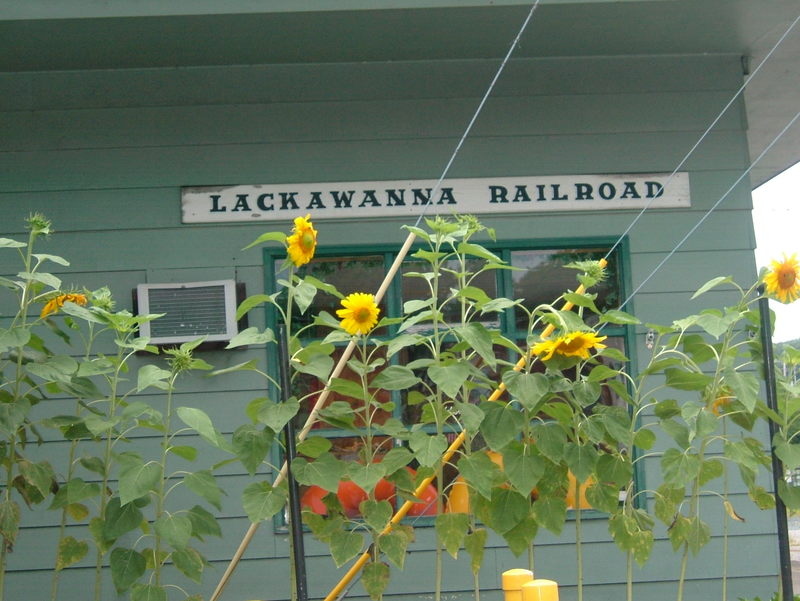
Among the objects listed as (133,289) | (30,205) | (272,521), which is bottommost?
(272,521)

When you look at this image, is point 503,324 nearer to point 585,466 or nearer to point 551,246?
point 551,246

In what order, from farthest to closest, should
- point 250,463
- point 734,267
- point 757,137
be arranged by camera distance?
point 757,137 → point 734,267 → point 250,463

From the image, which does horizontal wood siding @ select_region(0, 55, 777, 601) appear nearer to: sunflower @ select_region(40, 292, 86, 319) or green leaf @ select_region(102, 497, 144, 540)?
sunflower @ select_region(40, 292, 86, 319)

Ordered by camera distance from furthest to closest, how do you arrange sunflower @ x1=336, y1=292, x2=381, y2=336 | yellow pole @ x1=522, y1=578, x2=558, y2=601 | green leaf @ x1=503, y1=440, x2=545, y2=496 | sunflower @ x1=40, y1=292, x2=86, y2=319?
sunflower @ x1=40, y1=292, x2=86, y2=319 → green leaf @ x1=503, y1=440, x2=545, y2=496 → sunflower @ x1=336, y1=292, x2=381, y2=336 → yellow pole @ x1=522, y1=578, x2=558, y2=601

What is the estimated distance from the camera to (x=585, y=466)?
3.61 metres

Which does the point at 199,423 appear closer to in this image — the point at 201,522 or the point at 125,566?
the point at 201,522

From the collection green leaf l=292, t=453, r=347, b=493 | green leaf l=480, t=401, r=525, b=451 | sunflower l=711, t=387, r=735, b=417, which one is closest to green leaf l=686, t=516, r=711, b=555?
sunflower l=711, t=387, r=735, b=417

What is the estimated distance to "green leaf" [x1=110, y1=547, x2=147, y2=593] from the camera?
373 centimetres

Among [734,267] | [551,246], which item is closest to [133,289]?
[551,246]

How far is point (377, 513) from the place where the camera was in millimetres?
3516

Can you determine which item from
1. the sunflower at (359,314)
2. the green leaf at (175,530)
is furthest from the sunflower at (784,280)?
the green leaf at (175,530)

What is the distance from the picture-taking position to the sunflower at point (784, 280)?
3.66 meters

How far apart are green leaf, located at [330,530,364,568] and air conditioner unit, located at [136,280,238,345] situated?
1865 millimetres

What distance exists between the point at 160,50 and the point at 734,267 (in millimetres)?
3048
